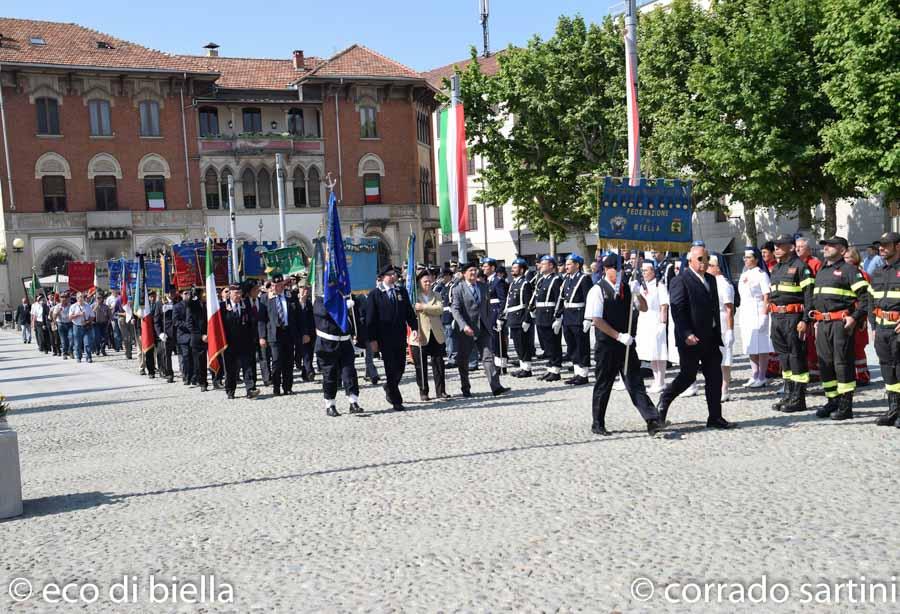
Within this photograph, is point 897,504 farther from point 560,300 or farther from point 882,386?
point 560,300

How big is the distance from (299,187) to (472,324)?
42931 millimetres

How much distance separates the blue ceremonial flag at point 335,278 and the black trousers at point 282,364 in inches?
85.6

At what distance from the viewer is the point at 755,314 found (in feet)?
39.9

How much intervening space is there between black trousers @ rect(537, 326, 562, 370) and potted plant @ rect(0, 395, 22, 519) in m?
9.08

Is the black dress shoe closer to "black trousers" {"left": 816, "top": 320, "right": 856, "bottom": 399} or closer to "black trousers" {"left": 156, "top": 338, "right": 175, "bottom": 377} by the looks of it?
"black trousers" {"left": 816, "top": 320, "right": 856, "bottom": 399}

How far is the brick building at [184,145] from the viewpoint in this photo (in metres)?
48.6

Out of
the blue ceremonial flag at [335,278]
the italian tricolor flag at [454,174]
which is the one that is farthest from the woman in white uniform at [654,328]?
the italian tricolor flag at [454,174]

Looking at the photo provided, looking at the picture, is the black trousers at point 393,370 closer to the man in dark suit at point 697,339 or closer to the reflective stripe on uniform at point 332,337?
the reflective stripe on uniform at point 332,337

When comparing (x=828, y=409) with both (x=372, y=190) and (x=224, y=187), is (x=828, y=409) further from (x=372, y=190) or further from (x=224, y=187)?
(x=372, y=190)

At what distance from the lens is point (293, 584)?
17.3 ft

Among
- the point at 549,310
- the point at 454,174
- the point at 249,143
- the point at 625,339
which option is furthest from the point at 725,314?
the point at 249,143

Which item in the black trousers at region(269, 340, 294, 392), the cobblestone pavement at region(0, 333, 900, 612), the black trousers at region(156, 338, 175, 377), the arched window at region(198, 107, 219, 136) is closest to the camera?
the cobblestone pavement at region(0, 333, 900, 612)

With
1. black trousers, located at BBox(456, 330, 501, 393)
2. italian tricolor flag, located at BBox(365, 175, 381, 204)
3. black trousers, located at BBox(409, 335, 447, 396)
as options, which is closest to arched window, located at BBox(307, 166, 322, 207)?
italian tricolor flag, located at BBox(365, 175, 381, 204)

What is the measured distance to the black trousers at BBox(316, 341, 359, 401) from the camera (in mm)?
11875
